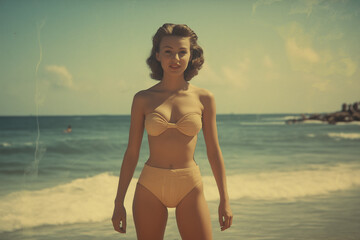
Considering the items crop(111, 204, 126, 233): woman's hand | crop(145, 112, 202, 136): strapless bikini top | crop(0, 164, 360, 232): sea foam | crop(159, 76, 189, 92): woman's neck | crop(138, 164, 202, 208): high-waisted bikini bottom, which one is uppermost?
crop(159, 76, 189, 92): woman's neck

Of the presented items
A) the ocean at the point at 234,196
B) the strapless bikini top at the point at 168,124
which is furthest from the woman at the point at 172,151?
the ocean at the point at 234,196

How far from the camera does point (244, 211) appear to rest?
7352 millimetres

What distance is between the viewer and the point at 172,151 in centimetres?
298

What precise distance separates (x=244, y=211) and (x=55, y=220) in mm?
3247

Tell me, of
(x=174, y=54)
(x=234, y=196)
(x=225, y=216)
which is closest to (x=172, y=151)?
(x=225, y=216)

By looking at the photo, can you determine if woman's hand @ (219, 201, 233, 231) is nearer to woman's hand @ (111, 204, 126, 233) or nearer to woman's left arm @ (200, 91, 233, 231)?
woman's left arm @ (200, 91, 233, 231)

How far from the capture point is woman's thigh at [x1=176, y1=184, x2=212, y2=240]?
9.41 ft

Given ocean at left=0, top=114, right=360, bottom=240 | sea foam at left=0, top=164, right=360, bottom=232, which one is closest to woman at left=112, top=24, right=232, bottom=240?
ocean at left=0, top=114, right=360, bottom=240

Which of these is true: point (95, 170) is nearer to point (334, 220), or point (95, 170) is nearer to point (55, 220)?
point (55, 220)

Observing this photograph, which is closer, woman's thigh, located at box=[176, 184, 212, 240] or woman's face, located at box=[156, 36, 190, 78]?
woman's thigh, located at box=[176, 184, 212, 240]

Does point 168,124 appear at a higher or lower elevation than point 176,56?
lower

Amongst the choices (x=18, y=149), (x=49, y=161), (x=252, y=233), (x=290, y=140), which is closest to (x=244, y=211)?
(x=252, y=233)

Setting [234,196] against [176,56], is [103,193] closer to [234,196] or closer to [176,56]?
[234,196]

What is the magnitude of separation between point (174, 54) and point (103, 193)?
22.5 feet
